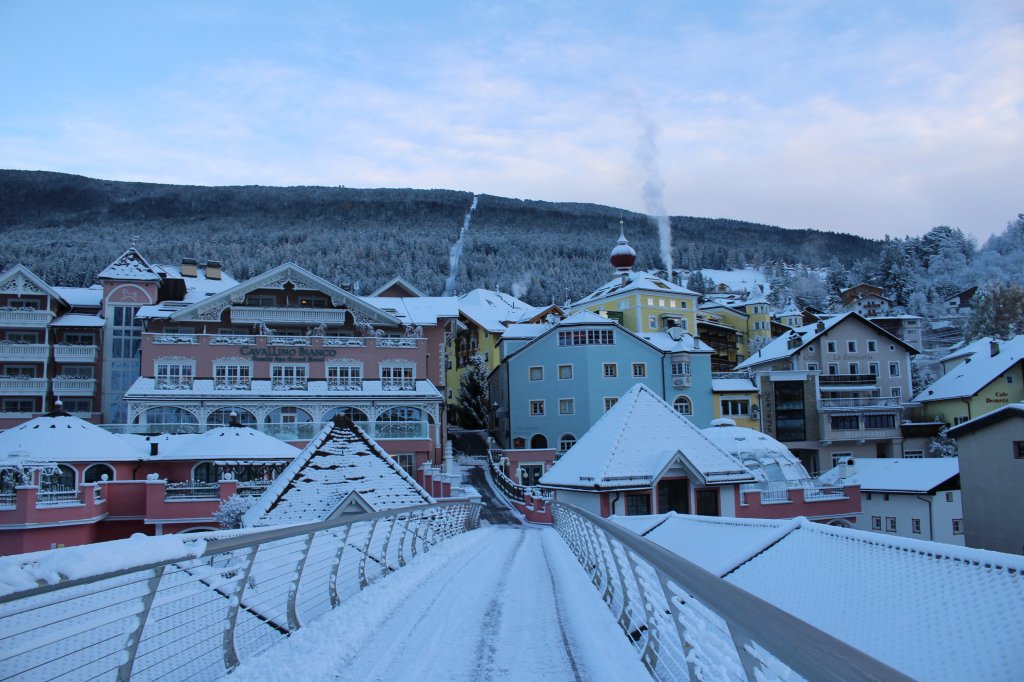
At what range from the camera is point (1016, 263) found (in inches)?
6334

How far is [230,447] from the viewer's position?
120ft

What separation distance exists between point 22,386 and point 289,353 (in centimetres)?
1613

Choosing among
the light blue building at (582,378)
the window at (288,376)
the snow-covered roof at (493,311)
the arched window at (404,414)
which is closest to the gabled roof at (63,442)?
the window at (288,376)

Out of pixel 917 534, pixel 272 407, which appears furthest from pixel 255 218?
Result: pixel 917 534

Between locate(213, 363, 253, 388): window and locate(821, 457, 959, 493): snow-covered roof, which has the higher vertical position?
locate(213, 363, 253, 388): window

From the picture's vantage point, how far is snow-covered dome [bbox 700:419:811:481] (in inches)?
1683

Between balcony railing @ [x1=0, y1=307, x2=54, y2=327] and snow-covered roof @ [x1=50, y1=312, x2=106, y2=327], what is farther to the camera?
snow-covered roof @ [x1=50, y1=312, x2=106, y2=327]

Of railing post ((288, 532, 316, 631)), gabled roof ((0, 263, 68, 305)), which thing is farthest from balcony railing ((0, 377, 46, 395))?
railing post ((288, 532, 316, 631))

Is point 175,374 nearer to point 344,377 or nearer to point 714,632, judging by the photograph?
point 344,377

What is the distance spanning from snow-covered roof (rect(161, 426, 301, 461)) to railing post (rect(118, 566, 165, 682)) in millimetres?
32838

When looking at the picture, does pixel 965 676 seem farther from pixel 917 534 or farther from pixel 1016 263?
pixel 1016 263

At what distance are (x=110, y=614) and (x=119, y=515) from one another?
3250 centimetres

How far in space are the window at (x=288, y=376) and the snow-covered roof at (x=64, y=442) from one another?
10715 mm

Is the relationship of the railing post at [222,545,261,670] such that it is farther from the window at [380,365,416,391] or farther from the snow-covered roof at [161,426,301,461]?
the window at [380,365,416,391]
